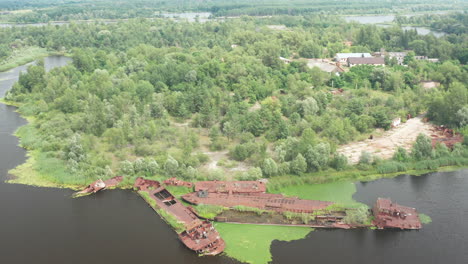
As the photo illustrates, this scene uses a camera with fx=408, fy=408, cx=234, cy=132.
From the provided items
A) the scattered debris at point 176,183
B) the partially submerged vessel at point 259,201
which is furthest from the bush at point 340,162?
the scattered debris at point 176,183

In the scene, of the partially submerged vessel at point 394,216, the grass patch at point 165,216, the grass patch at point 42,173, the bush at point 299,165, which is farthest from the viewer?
the bush at point 299,165

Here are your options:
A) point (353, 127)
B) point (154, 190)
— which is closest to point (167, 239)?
point (154, 190)

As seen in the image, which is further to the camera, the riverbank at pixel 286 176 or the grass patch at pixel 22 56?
the grass patch at pixel 22 56

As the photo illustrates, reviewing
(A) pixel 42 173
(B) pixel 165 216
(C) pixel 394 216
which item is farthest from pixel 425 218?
(A) pixel 42 173

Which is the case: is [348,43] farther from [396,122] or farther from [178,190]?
[178,190]

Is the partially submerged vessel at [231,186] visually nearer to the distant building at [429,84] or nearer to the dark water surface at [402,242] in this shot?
the dark water surface at [402,242]

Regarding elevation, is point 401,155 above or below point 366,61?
below

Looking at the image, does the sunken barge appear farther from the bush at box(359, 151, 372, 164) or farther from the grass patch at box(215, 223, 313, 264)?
the bush at box(359, 151, 372, 164)
